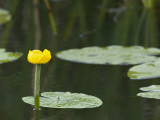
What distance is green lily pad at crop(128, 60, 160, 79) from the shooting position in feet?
6.14

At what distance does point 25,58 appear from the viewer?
2232mm

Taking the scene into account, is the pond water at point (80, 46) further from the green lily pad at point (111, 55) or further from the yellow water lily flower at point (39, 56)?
the yellow water lily flower at point (39, 56)

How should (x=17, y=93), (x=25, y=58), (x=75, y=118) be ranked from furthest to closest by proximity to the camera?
1. (x=25, y=58)
2. (x=17, y=93)
3. (x=75, y=118)

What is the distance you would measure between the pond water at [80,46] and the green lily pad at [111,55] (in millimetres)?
36

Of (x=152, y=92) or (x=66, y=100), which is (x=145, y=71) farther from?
(x=66, y=100)

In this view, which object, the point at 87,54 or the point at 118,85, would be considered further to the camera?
the point at 87,54

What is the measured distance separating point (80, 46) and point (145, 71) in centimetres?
69

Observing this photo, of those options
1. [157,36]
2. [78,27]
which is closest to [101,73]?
[157,36]

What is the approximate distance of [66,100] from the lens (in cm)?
150

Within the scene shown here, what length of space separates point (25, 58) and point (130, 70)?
597 millimetres

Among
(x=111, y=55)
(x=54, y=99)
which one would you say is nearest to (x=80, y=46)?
(x=111, y=55)

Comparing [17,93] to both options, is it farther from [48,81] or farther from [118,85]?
[118,85]

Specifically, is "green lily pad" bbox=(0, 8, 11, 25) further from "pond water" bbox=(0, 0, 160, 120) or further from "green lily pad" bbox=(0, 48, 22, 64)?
"green lily pad" bbox=(0, 48, 22, 64)

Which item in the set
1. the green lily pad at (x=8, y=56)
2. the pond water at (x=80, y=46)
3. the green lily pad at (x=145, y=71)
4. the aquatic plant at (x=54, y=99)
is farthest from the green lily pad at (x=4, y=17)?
the aquatic plant at (x=54, y=99)
